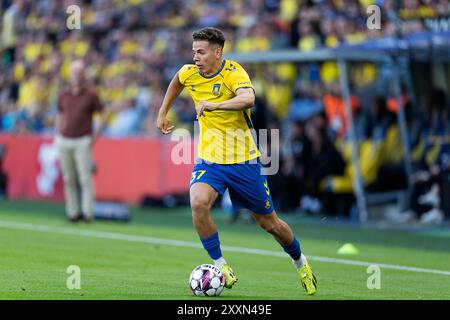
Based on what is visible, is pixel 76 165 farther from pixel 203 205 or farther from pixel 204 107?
pixel 204 107

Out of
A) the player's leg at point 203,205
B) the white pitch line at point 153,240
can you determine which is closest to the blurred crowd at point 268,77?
the white pitch line at point 153,240

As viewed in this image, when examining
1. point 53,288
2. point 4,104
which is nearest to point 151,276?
point 53,288

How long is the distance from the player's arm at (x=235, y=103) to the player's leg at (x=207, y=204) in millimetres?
735

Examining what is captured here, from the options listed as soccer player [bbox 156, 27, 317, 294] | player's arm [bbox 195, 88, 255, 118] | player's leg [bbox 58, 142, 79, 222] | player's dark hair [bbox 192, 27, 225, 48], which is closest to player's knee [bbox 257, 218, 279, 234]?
soccer player [bbox 156, 27, 317, 294]

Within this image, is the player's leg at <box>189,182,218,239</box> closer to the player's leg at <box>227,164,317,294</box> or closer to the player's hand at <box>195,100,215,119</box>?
the player's leg at <box>227,164,317,294</box>

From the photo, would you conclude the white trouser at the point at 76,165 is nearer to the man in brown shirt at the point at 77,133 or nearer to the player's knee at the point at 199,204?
the man in brown shirt at the point at 77,133

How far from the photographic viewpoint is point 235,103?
10.5m

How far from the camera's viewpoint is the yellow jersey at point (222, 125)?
11.0 metres

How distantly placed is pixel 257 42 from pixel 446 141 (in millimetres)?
5850

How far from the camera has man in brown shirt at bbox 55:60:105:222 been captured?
64.4 ft

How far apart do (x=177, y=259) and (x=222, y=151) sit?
3737 mm

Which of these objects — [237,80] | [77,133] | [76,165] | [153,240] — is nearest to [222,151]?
[237,80]

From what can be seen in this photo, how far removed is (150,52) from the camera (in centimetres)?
2945
